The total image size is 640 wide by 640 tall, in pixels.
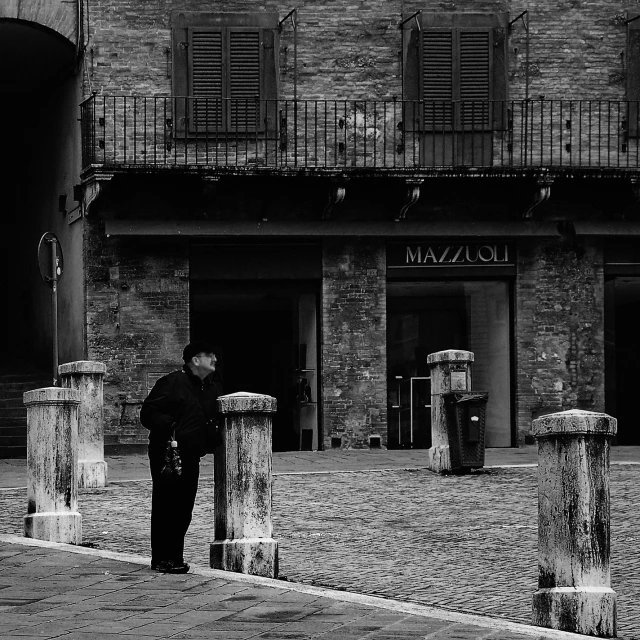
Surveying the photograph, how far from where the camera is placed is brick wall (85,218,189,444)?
2166 centimetres

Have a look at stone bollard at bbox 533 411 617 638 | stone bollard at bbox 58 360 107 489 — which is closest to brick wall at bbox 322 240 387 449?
stone bollard at bbox 58 360 107 489

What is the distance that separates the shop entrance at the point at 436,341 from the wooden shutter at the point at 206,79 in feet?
12.0

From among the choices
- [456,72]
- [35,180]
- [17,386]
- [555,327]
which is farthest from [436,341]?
[35,180]

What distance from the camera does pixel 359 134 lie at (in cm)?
2216

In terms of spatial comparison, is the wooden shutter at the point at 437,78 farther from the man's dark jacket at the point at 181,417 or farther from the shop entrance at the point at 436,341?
the man's dark jacket at the point at 181,417

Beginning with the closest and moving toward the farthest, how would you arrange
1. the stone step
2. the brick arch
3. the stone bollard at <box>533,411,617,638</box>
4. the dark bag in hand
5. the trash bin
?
the stone bollard at <box>533,411,617,638</box> < the dark bag in hand < the trash bin < the brick arch < the stone step

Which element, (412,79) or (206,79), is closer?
(206,79)

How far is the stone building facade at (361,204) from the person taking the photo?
71.3 ft

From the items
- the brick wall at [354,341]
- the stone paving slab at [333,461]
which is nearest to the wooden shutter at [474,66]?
the brick wall at [354,341]

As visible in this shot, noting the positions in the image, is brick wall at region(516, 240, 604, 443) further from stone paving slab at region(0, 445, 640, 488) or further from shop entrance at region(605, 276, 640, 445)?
stone paving slab at region(0, 445, 640, 488)

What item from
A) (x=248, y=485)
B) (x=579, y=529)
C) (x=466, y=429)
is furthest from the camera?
(x=466, y=429)

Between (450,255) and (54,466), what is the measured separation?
11.8 metres

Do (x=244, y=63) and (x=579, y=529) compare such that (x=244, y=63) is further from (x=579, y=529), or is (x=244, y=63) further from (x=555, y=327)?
(x=579, y=529)

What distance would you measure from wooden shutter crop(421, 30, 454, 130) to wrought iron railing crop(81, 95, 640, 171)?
0.11 ft
